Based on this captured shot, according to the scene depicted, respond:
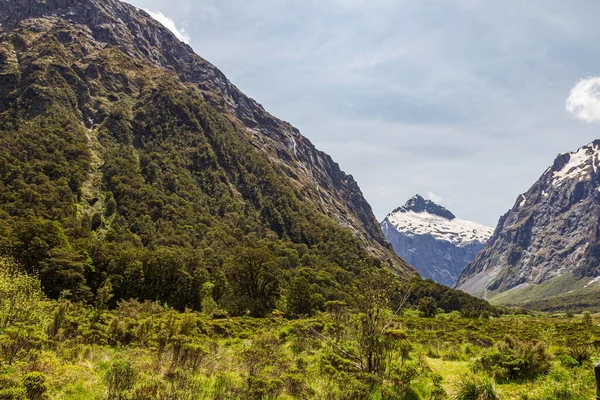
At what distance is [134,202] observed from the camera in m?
125

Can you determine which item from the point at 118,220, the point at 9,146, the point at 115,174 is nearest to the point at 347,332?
the point at 118,220

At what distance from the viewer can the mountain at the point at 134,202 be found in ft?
214

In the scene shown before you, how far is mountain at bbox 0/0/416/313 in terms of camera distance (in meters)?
65.4

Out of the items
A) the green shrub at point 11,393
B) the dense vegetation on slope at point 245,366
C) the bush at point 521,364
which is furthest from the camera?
the bush at point 521,364

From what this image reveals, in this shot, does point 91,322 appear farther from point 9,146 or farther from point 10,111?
point 10,111

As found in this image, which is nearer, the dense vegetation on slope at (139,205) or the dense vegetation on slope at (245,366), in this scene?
the dense vegetation on slope at (245,366)

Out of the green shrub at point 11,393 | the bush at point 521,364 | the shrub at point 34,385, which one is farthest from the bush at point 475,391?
the green shrub at point 11,393

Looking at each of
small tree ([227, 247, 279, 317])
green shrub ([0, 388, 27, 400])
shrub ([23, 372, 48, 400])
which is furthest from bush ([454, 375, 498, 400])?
small tree ([227, 247, 279, 317])

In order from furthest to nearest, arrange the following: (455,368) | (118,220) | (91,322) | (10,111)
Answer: (10,111) → (118,220) → (91,322) → (455,368)

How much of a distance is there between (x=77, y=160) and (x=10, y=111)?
131 ft

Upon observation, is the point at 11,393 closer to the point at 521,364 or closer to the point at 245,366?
the point at 245,366

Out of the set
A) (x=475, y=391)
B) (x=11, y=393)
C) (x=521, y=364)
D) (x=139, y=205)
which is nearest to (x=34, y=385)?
(x=11, y=393)

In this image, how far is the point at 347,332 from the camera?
2630 cm

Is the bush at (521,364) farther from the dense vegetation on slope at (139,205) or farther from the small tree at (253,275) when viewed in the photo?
the small tree at (253,275)
